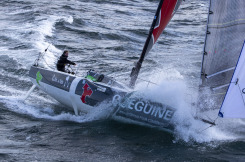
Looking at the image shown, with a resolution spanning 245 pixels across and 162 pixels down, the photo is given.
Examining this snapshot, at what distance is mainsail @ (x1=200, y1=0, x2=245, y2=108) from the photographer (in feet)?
24.9

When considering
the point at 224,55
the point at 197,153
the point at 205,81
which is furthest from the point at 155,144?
the point at 224,55

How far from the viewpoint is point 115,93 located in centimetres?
861

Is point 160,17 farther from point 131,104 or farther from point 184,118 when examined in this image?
point 184,118

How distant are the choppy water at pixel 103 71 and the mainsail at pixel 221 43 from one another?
59 centimetres

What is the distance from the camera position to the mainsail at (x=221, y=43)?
7.59 metres

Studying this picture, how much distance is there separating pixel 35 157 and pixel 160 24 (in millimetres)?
4113

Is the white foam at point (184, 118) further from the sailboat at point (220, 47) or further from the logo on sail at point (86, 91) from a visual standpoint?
the logo on sail at point (86, 91)

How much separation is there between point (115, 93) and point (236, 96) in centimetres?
278

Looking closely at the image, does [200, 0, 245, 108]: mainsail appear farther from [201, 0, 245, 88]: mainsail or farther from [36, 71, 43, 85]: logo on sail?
[36, 71, 43, 85]: logo on sail

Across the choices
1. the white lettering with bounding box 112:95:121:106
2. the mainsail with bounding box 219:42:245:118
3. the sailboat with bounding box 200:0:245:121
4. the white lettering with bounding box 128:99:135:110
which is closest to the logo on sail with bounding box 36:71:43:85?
the white lettering with bounding box 112:95:121:106

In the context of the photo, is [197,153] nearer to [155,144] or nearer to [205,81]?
[155,144]

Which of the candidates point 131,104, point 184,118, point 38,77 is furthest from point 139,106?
point 38,77

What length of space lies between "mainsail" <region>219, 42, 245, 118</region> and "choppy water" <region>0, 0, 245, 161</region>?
881 mm

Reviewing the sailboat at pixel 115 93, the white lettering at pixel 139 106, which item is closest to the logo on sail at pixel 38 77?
the sailboat at pixel 115 93
